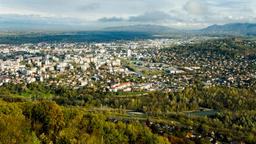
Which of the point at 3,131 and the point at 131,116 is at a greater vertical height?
the point at 3,131

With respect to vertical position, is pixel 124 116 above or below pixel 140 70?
above

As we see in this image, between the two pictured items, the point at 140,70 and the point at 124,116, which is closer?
the point at 124,116

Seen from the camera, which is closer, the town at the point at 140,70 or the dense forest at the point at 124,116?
the dense forest at the point at 124,116

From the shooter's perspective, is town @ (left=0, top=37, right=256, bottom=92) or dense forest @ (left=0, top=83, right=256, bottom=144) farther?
town @ (left=0, top=37, right=256, bottom=92)

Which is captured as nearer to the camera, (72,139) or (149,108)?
(72,139)

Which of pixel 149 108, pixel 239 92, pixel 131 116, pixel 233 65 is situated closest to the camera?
pixel 131 116

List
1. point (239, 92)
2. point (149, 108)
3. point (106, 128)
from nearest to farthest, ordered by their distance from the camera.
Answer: point (106, 128) → point (149, 108) → point (239, 92)

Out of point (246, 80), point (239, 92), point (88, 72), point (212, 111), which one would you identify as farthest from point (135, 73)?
point (212, 111)

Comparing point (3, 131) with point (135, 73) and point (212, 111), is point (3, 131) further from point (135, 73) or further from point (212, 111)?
point (135, 73)
